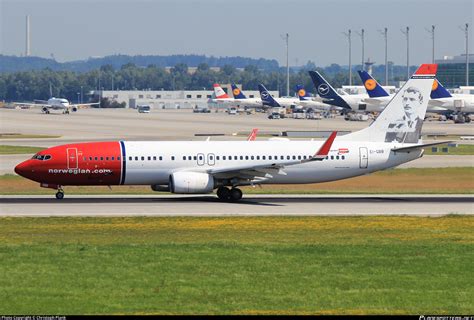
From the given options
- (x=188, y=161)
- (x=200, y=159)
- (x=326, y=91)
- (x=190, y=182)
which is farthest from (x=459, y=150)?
(x=326, y=91)

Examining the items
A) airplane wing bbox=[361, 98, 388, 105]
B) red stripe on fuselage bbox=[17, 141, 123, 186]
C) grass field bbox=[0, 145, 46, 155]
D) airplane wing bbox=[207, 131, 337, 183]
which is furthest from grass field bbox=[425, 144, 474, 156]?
airplane wing bbox=[361, 98, 388, 105]

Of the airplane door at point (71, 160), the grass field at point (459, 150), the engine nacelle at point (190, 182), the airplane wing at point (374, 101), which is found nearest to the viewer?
the engine nacelle at point (190, 182)

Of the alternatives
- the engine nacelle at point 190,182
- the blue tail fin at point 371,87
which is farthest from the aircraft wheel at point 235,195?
the blue tail fin at point 371,87

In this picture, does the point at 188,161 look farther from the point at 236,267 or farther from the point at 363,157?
the point at 236,267

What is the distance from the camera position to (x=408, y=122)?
191 ft

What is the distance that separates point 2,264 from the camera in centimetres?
3167

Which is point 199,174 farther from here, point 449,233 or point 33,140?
point 33,140

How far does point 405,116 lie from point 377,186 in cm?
1083

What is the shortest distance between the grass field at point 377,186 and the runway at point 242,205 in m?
4.68

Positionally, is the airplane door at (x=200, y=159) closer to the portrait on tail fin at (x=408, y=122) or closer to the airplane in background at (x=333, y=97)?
the portrait on tail fin at (x=408, y=122)

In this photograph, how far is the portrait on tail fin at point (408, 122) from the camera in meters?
58.1

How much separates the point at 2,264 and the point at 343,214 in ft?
67.3

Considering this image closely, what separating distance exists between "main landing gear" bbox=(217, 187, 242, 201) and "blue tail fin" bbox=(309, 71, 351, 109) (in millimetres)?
119139

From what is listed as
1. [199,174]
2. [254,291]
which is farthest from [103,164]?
[254,291]
